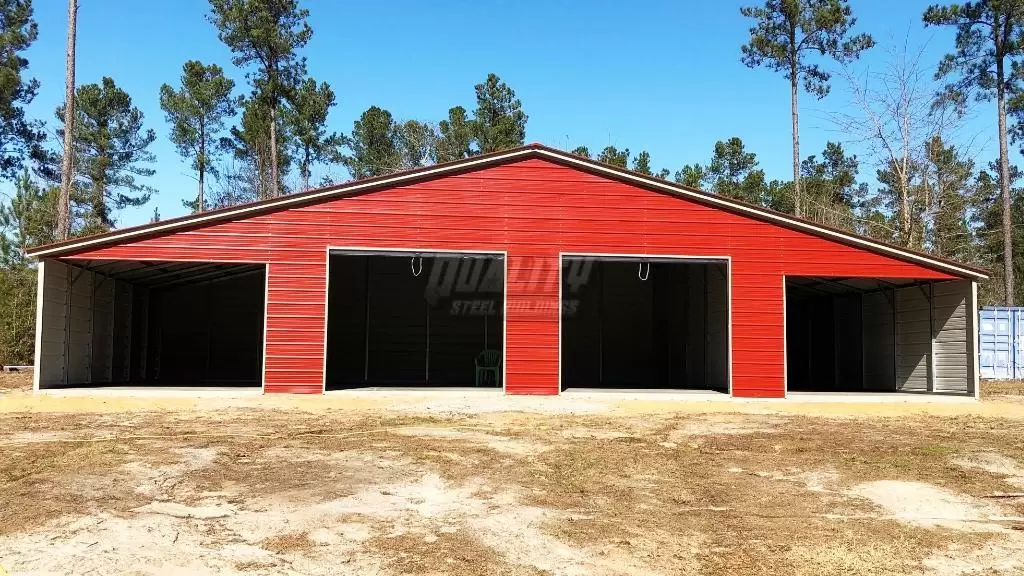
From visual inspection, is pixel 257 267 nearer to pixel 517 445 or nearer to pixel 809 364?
pixel 517 445

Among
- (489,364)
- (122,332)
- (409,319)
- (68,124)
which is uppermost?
(68,124)

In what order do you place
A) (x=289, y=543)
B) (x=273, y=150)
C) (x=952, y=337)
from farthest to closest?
(x=273, y=150)
(x=952, y=337)
(x=289, y=543)

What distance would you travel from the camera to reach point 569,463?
6.91 meters

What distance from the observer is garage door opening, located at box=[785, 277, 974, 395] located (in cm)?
1484

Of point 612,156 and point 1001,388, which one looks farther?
point 612,156

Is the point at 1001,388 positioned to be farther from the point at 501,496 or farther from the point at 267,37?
the point at 267,37

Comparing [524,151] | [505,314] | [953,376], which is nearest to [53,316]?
[505,314]

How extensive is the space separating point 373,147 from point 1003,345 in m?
24.3

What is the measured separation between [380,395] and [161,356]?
7.75 metres

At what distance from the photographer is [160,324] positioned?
60.1ft

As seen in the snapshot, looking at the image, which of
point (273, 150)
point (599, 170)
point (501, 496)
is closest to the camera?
point (501, 496)

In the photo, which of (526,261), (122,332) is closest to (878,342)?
(526,261)

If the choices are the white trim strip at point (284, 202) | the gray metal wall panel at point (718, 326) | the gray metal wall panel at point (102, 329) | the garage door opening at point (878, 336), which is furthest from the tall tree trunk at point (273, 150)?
the garage door opening at point (878, 336)

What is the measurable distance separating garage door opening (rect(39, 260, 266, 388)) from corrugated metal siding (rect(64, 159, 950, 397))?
223 centimetres
